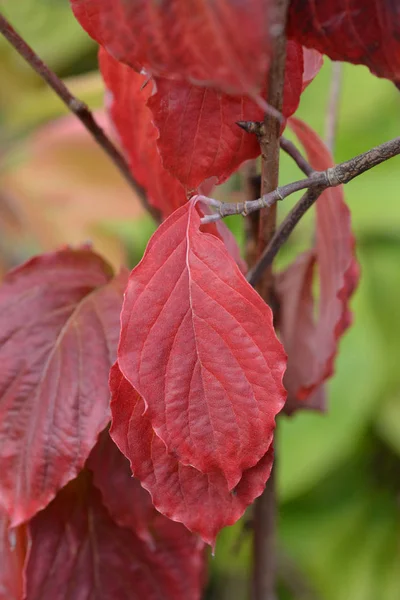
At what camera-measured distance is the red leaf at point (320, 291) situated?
402 millimetres

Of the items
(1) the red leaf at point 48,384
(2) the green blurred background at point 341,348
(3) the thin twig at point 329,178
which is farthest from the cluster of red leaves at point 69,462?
(2) the green blurred background at point 341,348

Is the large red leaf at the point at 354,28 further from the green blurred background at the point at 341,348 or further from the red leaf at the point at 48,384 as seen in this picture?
the green blurred background at the point at 341,348

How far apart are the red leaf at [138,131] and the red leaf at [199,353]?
89mm

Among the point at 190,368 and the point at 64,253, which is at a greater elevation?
the point at 64,253

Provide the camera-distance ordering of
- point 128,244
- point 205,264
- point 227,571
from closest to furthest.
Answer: point 205,264 < point 227,571 < point 128,244

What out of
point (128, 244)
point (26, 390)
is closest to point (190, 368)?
point (26, 390)

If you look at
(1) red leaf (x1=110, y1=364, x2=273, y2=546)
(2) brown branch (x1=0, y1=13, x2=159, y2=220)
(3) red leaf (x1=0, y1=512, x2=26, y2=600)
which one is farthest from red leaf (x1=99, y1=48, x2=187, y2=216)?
(3) red leaf (x1=0, y1=512, x2=26, y2=600)

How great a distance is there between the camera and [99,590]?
46 centimetres

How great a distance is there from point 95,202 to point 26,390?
0.67 meters

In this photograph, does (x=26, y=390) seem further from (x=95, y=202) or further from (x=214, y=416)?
(x=95, y=202)

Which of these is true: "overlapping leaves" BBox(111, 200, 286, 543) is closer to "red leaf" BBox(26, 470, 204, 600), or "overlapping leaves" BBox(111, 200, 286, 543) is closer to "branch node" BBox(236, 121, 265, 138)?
"branch node" BBox(236, 121, 265, 138)

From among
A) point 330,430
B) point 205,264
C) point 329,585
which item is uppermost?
point 205,264

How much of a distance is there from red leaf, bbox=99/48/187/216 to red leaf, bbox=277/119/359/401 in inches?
3.3

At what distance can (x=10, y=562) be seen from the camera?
0.44m
